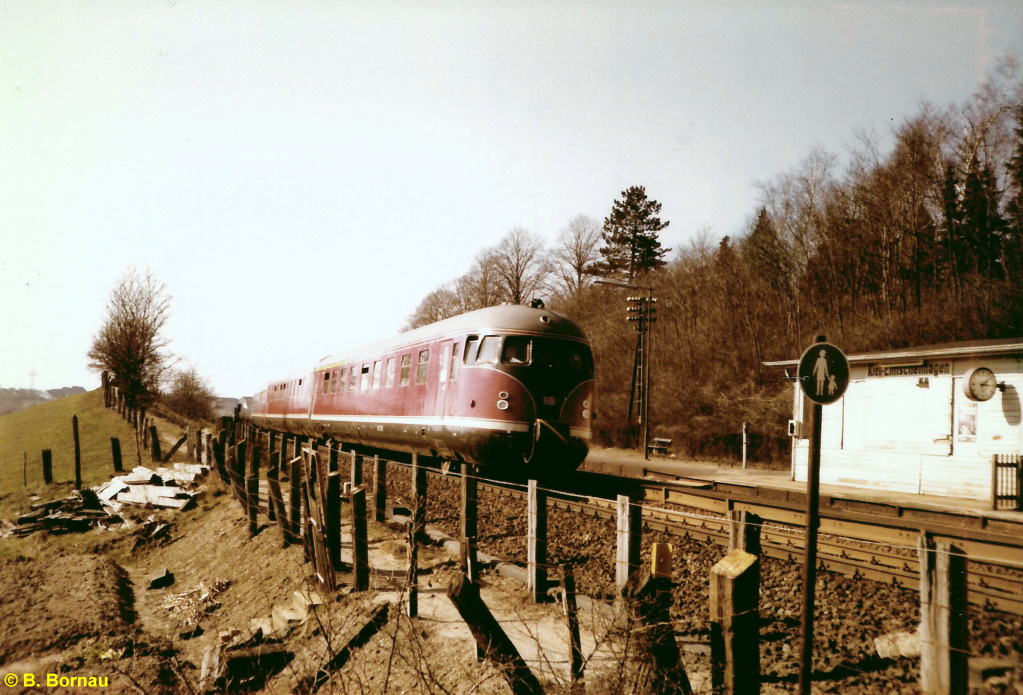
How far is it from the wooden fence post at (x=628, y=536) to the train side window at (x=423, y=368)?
8297 millimetres

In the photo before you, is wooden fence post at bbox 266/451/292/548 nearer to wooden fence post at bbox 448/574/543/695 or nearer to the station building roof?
wooden fence post at bbox 448/574/543/695

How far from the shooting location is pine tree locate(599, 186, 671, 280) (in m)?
52.8

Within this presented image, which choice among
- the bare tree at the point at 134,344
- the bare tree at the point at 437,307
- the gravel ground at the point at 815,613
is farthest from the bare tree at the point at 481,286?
the gravel ground at the point at 815,613

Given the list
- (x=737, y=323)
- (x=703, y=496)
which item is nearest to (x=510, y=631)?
(x=703, y=496)

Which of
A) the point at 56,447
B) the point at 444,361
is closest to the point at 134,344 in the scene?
the point at 56,447

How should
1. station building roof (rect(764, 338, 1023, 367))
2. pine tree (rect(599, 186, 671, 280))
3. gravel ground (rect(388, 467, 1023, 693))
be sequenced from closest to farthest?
gravel ground (rect(388, 467, 1023, 693)) < station building roof (rect(764, 338, 1023, 367)) < pine tree (rect(599, 186, 671, 280))

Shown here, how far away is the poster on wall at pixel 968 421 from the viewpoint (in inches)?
597

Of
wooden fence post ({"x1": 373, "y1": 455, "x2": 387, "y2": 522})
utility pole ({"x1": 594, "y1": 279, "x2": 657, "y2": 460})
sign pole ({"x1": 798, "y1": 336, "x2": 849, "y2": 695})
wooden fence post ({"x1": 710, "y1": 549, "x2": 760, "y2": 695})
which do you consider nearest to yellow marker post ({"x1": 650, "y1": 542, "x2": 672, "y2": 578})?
wooden fence post ({"x1": 710, "y1": 549, "x2": 760, "y2": 695})

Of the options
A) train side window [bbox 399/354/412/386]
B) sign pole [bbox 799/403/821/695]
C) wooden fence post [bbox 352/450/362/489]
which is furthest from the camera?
train side window [bbox 399/354/412/386]

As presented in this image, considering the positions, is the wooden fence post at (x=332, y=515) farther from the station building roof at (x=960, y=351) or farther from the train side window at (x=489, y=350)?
the station building roof at (x=960, y=351)

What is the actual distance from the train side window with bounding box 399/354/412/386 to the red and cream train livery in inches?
0.9

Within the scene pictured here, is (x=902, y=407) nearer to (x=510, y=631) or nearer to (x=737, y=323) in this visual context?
(x=510, y=631)

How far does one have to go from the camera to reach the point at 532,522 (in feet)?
22.8

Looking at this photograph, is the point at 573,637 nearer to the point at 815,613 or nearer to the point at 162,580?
the point at 815,613
